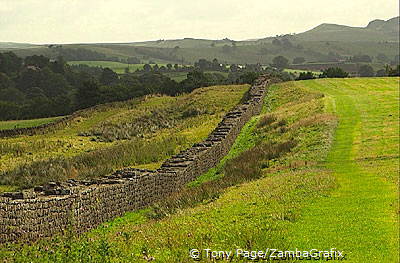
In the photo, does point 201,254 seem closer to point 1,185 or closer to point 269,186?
point 269,186

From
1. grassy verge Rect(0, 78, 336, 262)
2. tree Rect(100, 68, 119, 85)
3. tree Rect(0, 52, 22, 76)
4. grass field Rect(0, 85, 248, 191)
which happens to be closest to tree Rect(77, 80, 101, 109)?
grass field Rect(0, 85, 248, 191)

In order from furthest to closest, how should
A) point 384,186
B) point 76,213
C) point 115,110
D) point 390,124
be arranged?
point 115,110 < point 390,124 < point 384,186 < point 76,213

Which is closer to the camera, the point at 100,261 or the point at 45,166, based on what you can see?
the point at 100,261

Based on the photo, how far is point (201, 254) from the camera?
31.7 ft

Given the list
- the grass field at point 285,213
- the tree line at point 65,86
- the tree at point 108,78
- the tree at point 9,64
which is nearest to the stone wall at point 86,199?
the grass field at point 285,213

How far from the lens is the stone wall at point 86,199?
495 inches

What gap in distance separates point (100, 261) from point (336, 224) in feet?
17.0

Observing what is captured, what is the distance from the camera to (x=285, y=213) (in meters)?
12.4

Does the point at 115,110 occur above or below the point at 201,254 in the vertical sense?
below

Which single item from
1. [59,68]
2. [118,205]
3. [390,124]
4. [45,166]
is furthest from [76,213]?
[59,68]

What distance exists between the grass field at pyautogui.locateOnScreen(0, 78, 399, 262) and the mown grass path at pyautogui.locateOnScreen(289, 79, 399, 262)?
0.02 metres

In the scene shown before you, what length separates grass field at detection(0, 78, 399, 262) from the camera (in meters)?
10.2

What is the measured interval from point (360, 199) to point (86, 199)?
719 centimetres

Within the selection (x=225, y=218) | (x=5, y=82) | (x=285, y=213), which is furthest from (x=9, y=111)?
(x=285, y=213)
